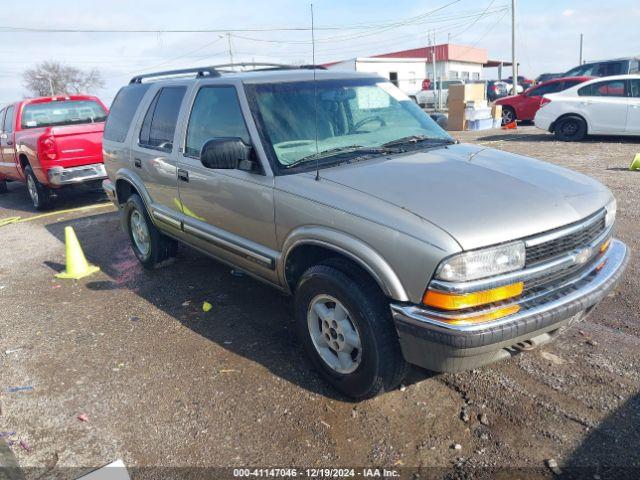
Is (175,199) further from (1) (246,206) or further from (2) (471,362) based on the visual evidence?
(2) (471,362)

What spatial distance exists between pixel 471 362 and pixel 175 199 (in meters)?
2.99

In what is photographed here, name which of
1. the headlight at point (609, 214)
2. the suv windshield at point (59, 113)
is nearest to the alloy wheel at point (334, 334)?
the headlight at point (609, 214)

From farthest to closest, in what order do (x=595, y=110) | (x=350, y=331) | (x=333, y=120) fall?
(x=595, y=110), (x=333, y=120), (x=350, y=331)

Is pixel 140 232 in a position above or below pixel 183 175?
below

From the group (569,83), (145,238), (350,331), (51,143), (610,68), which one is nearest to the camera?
(350,331)

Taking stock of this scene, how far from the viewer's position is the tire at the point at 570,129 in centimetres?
1282

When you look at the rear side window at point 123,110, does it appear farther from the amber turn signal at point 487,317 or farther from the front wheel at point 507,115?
the front wheel at point 507,115

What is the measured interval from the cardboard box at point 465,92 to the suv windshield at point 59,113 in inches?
466

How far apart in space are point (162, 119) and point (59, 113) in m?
5.92

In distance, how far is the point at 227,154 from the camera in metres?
3.31

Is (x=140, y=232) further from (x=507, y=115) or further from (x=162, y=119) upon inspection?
(x=507, y=115)

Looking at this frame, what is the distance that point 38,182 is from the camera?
8906 millimetres

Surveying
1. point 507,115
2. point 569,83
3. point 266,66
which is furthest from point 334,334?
point 507,115

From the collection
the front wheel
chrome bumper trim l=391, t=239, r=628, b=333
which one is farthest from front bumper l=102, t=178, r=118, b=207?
the front wheel
